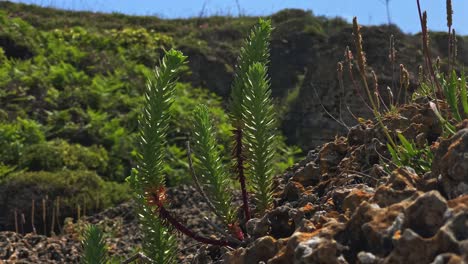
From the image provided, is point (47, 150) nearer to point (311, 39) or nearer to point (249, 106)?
point (249, 106)

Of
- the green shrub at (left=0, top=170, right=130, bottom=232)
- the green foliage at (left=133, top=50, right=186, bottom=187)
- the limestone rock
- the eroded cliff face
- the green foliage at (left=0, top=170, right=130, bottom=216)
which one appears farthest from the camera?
the eroded cliff face

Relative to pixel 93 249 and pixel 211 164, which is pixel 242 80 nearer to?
pixel 211 164

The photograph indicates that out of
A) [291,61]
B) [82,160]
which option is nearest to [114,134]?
[82,160]

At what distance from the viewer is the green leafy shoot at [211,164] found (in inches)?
97.4

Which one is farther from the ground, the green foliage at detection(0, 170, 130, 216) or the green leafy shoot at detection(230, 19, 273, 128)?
the green leafy shoot at detection(230, 19, 273, 128)

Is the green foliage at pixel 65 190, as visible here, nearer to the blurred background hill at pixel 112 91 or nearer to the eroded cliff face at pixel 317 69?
the blurred background hill at pixel 112 91

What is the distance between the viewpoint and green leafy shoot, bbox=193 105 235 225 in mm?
2475

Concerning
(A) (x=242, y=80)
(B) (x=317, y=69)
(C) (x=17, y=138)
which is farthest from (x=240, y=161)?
(C) (x=17, y=138)

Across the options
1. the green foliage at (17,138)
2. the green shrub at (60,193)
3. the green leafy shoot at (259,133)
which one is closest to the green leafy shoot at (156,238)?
the green leafy shoot at (259,133)

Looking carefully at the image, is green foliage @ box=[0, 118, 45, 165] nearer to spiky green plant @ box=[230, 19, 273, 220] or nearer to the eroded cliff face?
the eroded cliff face

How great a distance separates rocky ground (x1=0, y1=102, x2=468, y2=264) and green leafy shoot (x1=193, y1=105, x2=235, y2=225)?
6.9 inches

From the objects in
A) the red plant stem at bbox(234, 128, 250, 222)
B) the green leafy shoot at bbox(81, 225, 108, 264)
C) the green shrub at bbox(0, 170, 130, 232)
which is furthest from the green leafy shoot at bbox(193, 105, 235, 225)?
the green shrub at bbox(0, 170, 130, 232)

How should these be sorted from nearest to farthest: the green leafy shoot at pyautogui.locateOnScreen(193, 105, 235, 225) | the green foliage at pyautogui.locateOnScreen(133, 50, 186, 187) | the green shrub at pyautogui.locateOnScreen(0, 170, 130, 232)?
the green foliage at pyautogui.locateOnScreen(133, 50, 186, 187) < the green leafy shoot at pyautogui.locateOnScreen(193, 105, 235, 225) < the green shrub at pyautogui.locateOnScreen(0, 170, 130, 232)

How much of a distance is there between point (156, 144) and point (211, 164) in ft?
0.83
